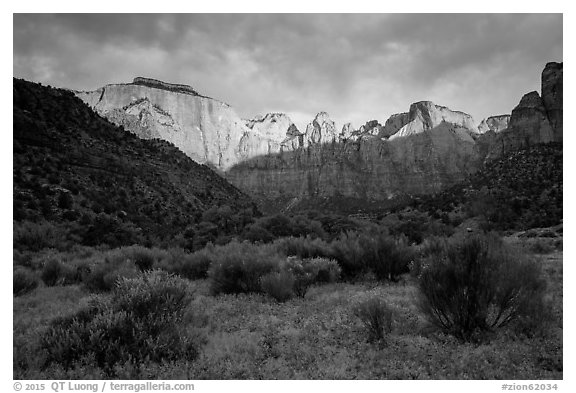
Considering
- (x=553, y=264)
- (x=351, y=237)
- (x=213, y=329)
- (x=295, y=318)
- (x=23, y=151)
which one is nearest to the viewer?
(x=213, y=329)

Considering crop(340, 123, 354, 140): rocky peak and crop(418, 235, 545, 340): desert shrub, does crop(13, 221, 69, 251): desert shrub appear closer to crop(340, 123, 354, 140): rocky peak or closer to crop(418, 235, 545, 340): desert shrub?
crop(418, 235, 545, 340): desert shrub

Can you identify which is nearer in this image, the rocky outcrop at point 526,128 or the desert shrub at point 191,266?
the desert shrub at point 191,266

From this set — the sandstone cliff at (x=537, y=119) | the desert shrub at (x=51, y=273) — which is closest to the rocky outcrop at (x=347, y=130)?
the sandstone cliff at (x=537, y=119)

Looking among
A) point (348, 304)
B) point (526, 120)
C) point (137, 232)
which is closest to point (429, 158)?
point (526, 120)

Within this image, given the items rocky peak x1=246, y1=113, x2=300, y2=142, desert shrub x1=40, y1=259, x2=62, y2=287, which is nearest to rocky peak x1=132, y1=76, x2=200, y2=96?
rocky peak x1=246, y1=113, x2=300, y2=142

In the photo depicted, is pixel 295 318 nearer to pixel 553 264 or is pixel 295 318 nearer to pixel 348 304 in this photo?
pixel 348 304

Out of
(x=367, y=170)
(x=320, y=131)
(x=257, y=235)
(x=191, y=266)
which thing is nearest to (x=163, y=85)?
(x=320, y=131)

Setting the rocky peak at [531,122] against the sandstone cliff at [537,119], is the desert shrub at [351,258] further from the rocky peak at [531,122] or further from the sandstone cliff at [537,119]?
the rocky peak at [531,122]
